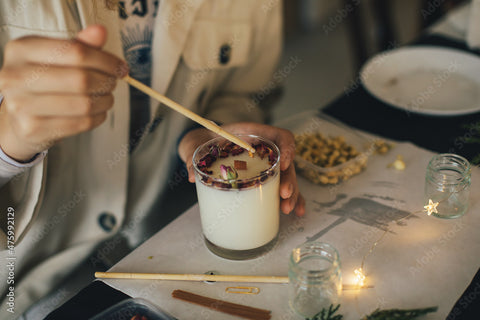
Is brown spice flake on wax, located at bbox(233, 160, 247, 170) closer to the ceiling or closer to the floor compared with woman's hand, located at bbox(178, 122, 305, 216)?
closer to the ceiling

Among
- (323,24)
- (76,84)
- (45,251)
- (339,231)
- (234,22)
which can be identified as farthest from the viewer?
(323,24)

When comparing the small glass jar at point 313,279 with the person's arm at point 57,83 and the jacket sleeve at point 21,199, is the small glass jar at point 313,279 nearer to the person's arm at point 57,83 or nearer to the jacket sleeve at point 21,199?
the person's arm at point 57,83

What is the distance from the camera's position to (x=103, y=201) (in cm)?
108

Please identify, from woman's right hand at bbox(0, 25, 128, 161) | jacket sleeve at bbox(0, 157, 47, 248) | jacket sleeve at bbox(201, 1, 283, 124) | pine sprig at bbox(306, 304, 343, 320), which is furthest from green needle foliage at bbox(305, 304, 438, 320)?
jacket sleeve at bbox(201, 1, 283, 124)

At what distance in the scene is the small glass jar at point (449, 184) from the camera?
82cm

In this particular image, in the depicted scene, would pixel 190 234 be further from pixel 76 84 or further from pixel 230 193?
pixel 76 84

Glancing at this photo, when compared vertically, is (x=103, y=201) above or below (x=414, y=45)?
below

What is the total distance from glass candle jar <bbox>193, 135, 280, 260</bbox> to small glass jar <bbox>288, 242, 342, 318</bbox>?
0.10 meters

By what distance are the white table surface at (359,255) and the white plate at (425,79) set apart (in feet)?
1.07

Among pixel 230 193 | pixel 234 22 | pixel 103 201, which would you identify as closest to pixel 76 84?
pixel 230 193

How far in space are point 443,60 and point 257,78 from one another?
61 centimetres

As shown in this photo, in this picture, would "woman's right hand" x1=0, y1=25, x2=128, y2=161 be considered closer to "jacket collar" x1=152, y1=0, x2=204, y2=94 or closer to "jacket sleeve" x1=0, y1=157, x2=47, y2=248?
"jacket sleeve" x1=0, y1=157, x2=47, y2=248

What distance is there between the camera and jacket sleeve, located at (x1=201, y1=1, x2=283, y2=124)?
1320mm

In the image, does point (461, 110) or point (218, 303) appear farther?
point (461, 110)
